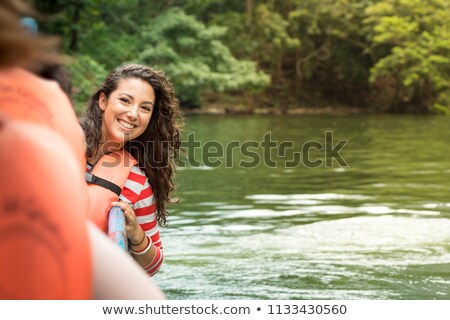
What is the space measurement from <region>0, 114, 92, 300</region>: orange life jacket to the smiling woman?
2.51 metres

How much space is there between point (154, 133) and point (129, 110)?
189mm

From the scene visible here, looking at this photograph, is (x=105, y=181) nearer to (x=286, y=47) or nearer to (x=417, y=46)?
(x=417, y=46)

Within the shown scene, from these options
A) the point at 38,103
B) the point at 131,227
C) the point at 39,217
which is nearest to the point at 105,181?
the point at 131,227

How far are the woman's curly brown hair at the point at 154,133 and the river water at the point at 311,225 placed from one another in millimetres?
1824

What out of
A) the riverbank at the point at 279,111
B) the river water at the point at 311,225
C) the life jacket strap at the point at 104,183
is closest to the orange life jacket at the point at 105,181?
the life jacket strap at the point at 104,183

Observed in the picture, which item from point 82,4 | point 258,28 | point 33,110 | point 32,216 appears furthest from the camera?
point 258,28

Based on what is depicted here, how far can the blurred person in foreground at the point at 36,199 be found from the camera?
3.60 ft

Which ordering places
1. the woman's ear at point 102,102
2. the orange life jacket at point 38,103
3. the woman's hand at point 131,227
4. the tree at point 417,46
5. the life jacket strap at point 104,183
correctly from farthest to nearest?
1. the tree at point 417,46
2. the woman's ear at point 102,102
3. the life jacket strap at point 104,183
4. the woman's hand at point 131,227
5. the orange life jacket at point 38,103

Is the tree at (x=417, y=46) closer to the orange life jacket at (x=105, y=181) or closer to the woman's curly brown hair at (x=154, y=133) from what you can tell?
the woman's curly brown hair at (x=154, y=133)

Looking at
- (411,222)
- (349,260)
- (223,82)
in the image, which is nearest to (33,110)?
(349,260)

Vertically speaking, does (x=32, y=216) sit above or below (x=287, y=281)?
above

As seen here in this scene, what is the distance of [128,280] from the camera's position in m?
1.28

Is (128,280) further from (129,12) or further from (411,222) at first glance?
(129,12)

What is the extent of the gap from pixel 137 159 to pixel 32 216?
2.82m
